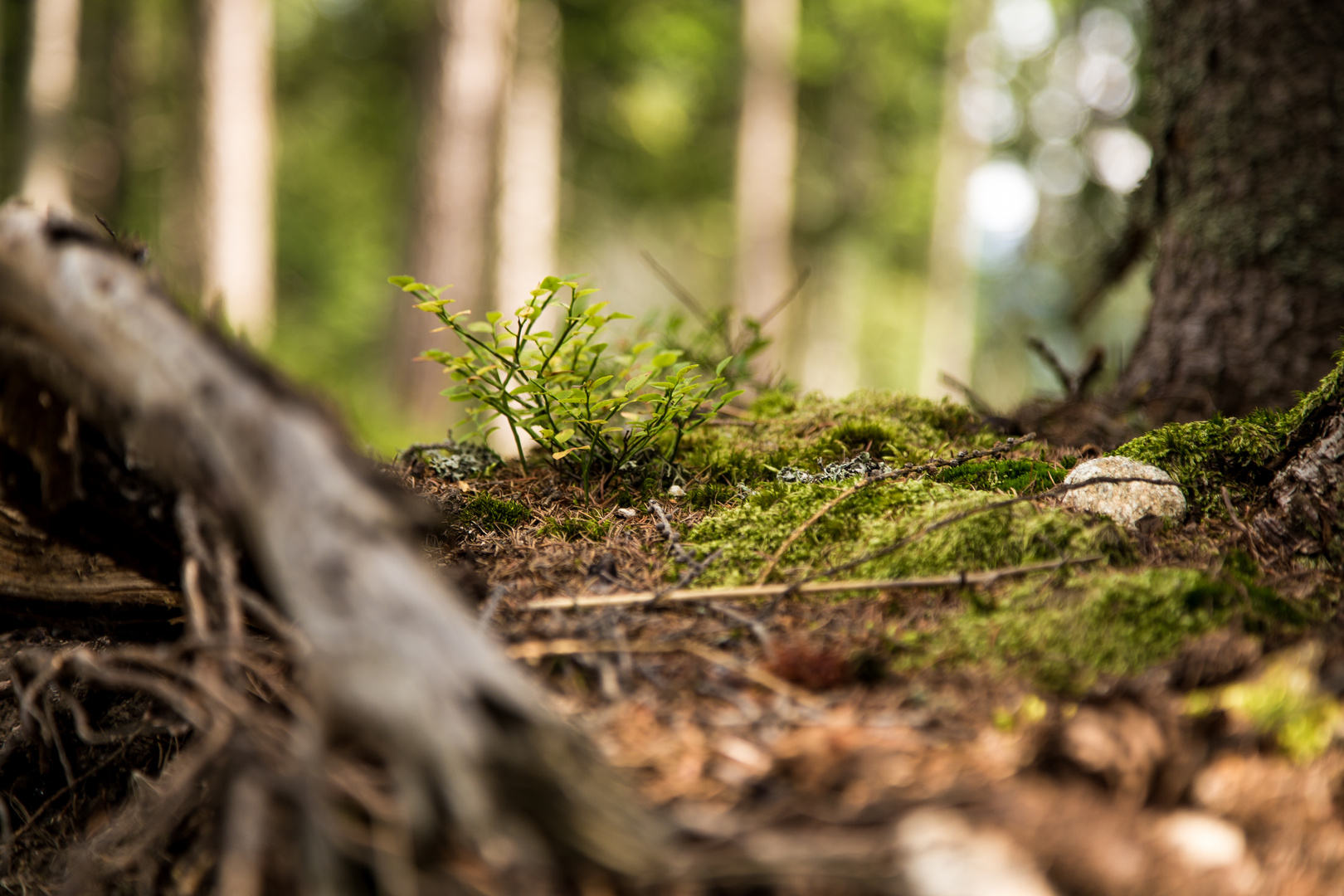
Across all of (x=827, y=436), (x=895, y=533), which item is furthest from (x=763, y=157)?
(x=895, y=533)

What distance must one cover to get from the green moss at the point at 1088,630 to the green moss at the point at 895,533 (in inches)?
8.3

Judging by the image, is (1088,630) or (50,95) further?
(50,95)

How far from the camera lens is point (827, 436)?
264 cm

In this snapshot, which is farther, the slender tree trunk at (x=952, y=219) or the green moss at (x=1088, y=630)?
the slender tree trunk at (x=952, y=219)

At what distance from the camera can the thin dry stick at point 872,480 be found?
1.82 meters

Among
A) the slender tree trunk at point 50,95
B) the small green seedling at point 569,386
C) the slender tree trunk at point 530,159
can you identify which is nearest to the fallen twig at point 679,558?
the small green seedling at point 569,386

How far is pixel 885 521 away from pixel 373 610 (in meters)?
1.28

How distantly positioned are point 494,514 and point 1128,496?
5.62ft

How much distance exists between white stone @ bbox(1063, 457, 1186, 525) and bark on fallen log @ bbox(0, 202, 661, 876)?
1.52 metres

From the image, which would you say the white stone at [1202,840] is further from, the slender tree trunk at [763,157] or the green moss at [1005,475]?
the slender tree trunk at [763,157]

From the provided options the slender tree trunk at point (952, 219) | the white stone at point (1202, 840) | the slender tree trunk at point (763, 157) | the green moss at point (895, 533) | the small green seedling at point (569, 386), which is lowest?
the white stone at point (1202, 840)

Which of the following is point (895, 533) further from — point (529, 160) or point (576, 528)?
point (529, 160)

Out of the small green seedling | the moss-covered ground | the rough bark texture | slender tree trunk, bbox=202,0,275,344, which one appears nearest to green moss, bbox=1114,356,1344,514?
the moss-covered ground

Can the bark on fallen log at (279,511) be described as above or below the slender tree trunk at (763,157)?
below
